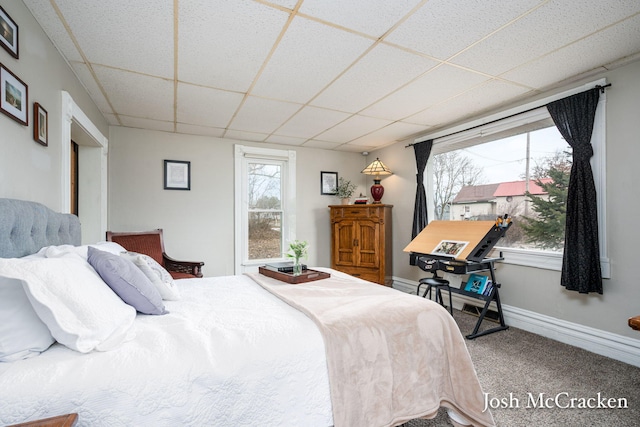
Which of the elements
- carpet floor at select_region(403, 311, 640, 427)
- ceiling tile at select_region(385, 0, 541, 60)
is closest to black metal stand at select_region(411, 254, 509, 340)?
carpet floor at select_region(403, 311, 640, 427)

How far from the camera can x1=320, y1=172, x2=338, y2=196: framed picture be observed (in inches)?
202

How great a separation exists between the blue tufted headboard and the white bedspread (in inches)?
22.5

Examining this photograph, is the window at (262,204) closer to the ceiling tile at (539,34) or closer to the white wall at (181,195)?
the white wall at (181,195)

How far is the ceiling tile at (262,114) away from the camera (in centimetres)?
314

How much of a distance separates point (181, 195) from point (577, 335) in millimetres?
4729

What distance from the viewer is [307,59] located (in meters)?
2.29

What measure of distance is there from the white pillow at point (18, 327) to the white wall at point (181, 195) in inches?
126

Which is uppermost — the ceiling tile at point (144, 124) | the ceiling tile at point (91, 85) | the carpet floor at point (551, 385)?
the ceiling tile at point (91, 85)

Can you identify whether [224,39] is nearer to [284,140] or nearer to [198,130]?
[198,130]

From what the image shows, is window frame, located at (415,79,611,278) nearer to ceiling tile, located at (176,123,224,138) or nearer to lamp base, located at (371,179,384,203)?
lamp base, located at (371,179,384,203)

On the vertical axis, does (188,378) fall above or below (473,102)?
below

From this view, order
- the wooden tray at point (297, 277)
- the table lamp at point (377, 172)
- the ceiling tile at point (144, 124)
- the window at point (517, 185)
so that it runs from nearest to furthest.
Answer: the wooden tray at point (297, 277), the window at point (517, 185), the ceiling tile at point (144, 124), the table lamp at point (377, 172)

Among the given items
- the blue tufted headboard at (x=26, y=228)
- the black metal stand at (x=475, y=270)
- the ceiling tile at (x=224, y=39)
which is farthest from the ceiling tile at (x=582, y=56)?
the blue tufted headboard at (x=26, y=228)

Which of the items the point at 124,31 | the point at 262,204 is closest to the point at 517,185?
the point at 262,204
